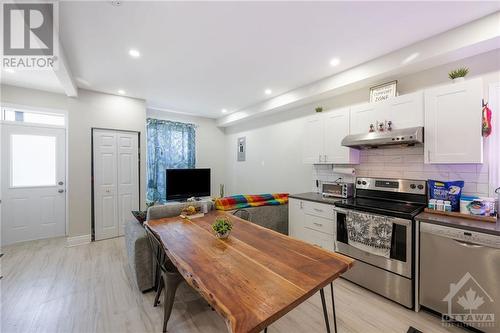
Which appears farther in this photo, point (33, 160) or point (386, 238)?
point (33, 160)

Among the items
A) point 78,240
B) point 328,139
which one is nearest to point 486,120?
point 328,139

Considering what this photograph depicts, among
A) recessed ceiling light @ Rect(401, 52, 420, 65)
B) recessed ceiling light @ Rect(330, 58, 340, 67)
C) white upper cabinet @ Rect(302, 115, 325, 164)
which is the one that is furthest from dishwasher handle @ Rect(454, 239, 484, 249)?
recessed ceiling light @ Rect(330, 58, 340, 67)

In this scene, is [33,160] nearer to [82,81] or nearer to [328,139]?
[82,81]

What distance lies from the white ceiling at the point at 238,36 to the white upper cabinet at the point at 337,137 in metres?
0.65

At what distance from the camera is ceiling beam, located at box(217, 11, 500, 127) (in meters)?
1.97

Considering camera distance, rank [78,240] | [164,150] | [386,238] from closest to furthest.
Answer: [386,238] < [78,240] < [164,150]

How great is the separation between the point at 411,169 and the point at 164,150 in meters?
4.90

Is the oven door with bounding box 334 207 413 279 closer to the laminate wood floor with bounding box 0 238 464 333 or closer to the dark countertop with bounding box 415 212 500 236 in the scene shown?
the dark countertop with bounding box 415 212 500 236

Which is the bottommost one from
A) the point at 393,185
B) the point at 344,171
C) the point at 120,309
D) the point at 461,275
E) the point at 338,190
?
the point at 120,309

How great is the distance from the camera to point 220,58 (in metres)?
2.73

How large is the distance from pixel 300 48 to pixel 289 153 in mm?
2199

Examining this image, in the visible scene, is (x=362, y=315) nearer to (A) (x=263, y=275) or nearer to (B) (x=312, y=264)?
(B) (x=312, y=264)

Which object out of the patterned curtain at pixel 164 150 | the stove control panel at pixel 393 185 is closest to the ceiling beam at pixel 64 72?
the patterned curtain at pixel 164 150

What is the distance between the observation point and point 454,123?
6.97 ft
